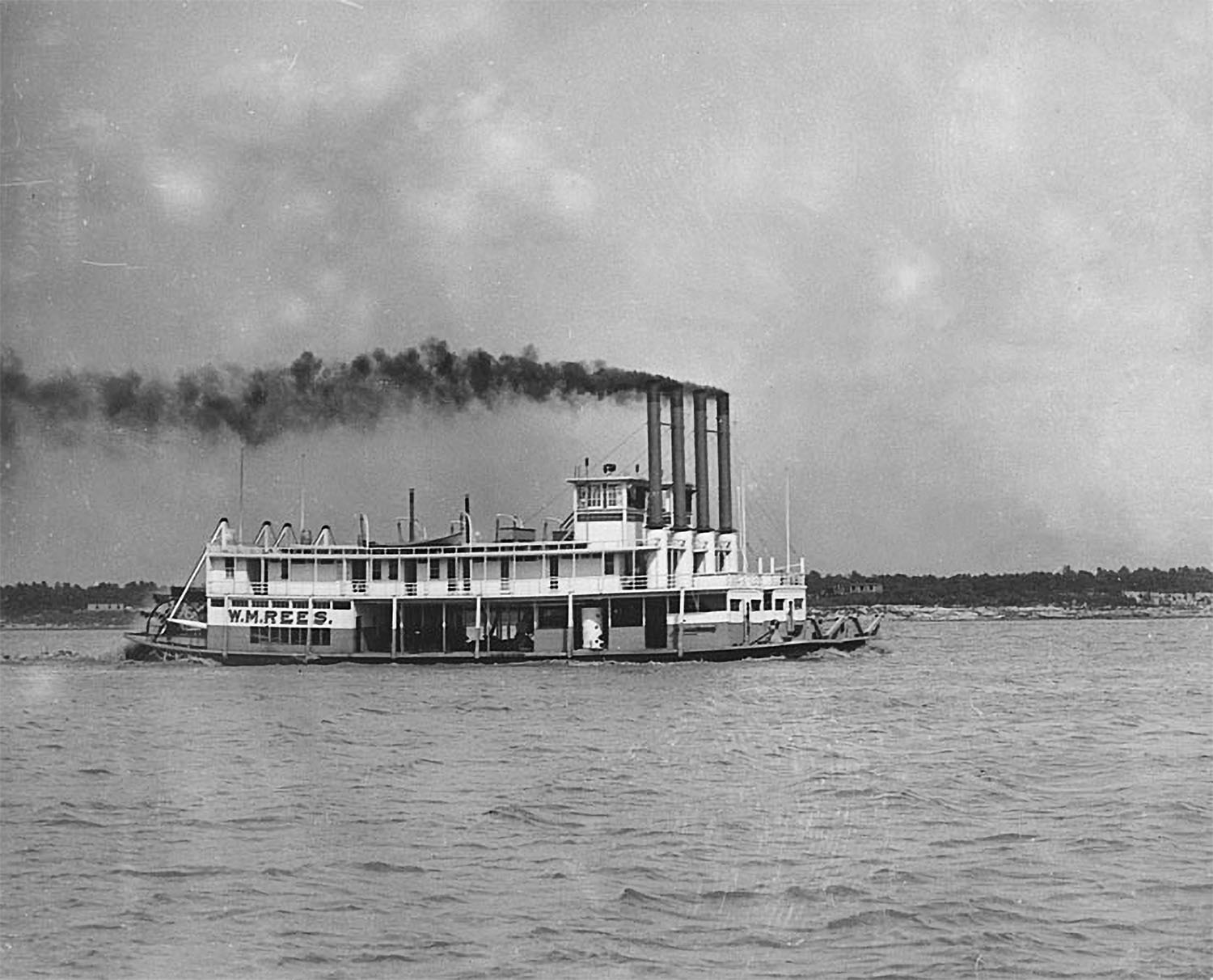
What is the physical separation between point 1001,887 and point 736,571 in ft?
122

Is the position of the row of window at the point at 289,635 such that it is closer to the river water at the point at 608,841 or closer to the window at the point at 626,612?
the window at the point at 626,612

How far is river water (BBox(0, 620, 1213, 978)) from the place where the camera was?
43.6ft

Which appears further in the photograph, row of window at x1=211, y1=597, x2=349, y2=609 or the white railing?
row of window at x1=211, y1=597, x2=349, y2=609

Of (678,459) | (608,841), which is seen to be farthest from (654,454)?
(608,841)

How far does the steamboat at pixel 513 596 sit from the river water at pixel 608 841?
15.2 m

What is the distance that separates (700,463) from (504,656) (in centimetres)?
1041

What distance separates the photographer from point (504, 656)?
1973 inches

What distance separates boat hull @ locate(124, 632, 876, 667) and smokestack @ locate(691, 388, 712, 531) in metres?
5.84

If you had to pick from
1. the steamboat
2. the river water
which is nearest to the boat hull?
the steamboat

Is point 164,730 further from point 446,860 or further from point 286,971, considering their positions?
point 286,971

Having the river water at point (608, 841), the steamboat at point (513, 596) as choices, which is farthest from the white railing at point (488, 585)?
the river water at point (608, 841)

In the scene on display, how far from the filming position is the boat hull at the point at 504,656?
4981cm

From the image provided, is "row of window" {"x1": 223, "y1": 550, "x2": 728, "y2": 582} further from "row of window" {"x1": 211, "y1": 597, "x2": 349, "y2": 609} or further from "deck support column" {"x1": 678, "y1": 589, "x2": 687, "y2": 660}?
"deck support column" {"x1": 678, "y1": 589, "x2": 687, "y2": 660}

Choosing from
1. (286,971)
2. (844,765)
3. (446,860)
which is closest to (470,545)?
(844,765)
